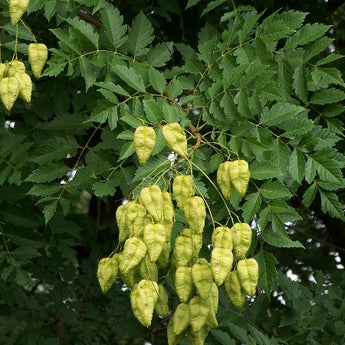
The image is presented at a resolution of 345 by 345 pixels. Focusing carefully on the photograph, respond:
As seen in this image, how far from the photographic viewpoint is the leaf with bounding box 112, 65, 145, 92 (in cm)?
254

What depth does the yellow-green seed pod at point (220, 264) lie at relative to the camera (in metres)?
1.98

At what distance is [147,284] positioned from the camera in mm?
2006

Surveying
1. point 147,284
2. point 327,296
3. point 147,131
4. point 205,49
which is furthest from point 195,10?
point 147,284

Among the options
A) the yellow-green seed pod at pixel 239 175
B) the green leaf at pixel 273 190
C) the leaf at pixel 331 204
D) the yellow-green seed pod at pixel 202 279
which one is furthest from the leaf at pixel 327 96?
the yellow-green seed pod at pixel 202 279

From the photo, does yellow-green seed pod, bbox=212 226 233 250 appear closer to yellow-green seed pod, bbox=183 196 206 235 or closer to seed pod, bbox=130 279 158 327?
yellow-green seed pod, bbox=183 196 206 235

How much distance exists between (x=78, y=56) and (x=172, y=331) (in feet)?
3.56

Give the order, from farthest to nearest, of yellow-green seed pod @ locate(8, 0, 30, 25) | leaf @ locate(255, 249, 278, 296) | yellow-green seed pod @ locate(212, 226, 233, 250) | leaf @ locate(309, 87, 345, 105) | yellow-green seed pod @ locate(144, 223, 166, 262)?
leaf @ locate(309, 87, 345, 105) < leaf @ locate(255, 249, 278, 296) < yellow-green seed pod @ locate(8, 0, 30, 25) < yellow-green seed pod @ locate(212, 226, 233, 250) < yellow-green seed pod @ locate(144, 223, 166, 262)

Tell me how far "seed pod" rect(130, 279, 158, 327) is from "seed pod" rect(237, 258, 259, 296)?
9.6 inches

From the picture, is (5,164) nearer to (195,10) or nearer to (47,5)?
(47,5)

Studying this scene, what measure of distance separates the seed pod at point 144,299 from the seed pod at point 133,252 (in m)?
0.09

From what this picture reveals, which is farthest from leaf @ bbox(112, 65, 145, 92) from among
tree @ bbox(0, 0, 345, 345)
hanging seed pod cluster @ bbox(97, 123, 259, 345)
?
hanging seed pod cluster @ bbox(97, 123, 259, 345)

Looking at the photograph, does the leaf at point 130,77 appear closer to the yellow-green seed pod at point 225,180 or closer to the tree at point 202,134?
the tree at point 202,134

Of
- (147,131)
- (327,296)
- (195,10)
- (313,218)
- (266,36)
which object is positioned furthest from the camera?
(313,218)

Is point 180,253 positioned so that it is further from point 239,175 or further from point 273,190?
point 273,190
